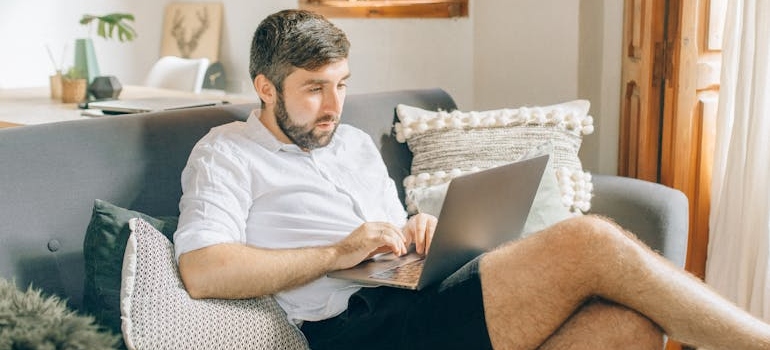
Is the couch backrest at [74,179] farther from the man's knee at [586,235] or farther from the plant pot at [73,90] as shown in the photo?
the plant pot at [73,90]

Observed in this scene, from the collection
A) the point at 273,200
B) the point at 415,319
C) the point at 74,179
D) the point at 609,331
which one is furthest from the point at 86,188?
the point at 609,331

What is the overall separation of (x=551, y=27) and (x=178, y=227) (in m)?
1.93

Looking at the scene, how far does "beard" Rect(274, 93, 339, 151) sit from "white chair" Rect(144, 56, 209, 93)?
8.34 ft

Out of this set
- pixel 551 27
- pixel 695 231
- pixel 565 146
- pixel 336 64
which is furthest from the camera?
pixel 551 27

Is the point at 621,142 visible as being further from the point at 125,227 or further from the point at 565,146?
the point at 125,227

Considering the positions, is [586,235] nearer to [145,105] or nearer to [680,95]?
[680,95]

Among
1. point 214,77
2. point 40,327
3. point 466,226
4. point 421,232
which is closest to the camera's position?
point 40,327

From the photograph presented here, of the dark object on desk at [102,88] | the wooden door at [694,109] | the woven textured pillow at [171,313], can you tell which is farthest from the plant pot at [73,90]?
the wooden door at [694,109]

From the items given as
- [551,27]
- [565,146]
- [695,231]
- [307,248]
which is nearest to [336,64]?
[307,248]

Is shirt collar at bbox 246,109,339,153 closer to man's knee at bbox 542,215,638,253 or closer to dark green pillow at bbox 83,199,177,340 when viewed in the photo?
dark green pillow at bbox 83,199,177,340

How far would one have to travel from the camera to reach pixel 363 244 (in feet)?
5.46

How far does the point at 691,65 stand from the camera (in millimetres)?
2443

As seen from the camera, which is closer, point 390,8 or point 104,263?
point 104,263

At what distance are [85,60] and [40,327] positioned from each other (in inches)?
94.5
